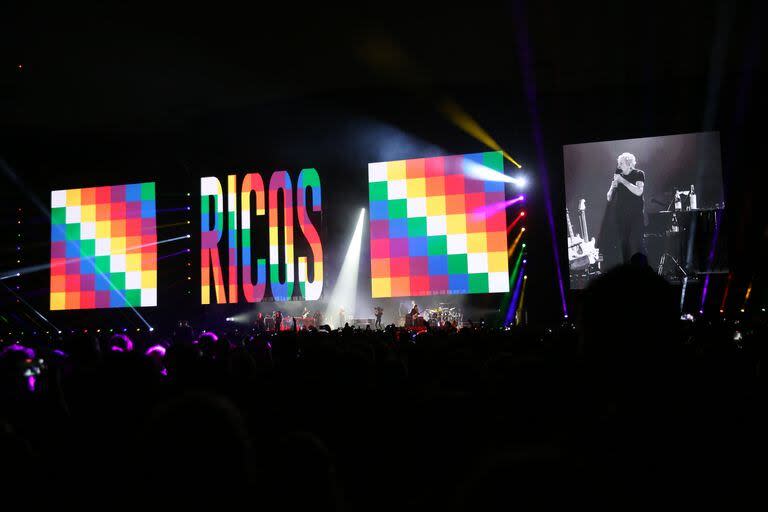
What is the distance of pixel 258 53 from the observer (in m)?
12.9

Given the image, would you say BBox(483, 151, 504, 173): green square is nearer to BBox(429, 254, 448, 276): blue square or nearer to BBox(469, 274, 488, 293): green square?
BBox(429, 254, 448, 276): blue square

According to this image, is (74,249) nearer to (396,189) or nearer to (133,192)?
(133,192)

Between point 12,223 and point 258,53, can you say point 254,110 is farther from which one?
point 12,223

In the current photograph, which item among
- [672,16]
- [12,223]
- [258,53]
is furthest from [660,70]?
[12,223]

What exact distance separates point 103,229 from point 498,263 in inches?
410

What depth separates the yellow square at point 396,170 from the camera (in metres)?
15.0

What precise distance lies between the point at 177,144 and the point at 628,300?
17.4 meters

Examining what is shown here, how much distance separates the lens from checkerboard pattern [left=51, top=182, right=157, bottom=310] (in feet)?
55.2

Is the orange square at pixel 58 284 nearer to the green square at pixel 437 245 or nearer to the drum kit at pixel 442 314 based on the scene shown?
the drum kit at pixel 442 314

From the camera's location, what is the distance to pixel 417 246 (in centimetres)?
1464

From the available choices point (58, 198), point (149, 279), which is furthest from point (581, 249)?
point (58, 198)

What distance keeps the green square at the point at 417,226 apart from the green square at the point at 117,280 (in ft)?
25.6

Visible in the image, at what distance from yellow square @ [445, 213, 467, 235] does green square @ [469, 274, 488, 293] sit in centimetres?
102

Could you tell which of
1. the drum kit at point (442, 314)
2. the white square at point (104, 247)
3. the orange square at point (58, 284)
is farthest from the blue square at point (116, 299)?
the drum kit at point (442, 314)
